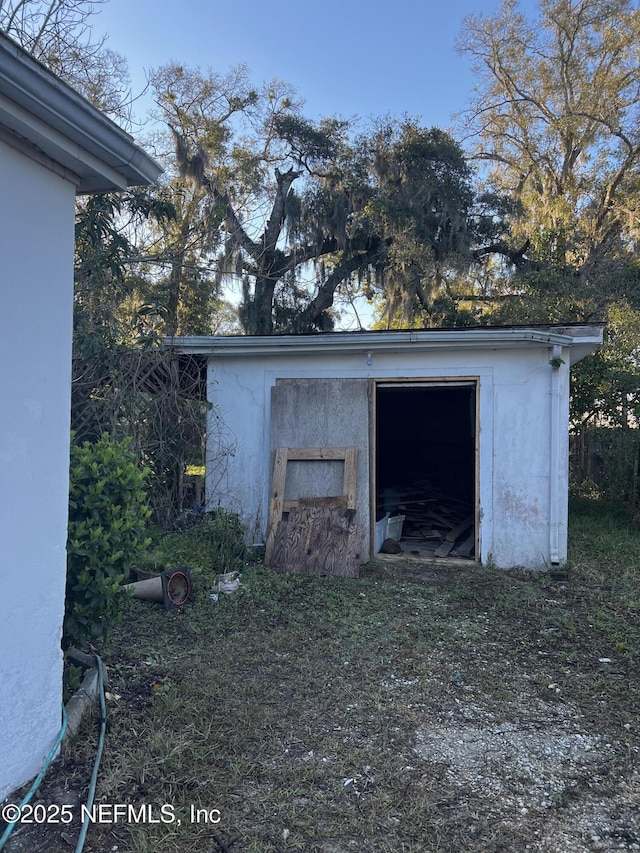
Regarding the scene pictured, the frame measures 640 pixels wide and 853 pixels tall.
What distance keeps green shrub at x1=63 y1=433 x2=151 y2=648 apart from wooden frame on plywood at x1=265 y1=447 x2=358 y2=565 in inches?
129

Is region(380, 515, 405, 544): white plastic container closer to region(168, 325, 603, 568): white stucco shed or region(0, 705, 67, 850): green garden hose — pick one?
region(168, 325, 603, 568): white stucco shed

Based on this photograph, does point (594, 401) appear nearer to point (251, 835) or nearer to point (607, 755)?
point (607, 755)

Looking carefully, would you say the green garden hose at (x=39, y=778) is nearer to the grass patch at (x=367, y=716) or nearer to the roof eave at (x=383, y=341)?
the grass patch at (x=367, y=716)

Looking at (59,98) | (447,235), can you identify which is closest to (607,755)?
(59,98)

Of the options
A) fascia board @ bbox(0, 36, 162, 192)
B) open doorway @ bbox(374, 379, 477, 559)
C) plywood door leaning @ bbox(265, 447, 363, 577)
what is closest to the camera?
fascia board @ bbox(0, 36, 162, 192)

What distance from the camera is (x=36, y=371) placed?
7.72 ft

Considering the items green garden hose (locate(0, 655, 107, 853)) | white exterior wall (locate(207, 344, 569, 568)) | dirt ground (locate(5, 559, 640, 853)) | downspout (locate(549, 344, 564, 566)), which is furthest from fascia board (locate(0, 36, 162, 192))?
downspout (locate(549, 344, 564, 566))

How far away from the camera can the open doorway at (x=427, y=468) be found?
26.0 ft

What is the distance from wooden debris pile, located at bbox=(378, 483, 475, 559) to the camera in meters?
7.31

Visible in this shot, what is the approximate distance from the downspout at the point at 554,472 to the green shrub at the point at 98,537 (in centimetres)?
463

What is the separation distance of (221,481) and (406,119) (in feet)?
45.6

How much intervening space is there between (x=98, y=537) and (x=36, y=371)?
1024mm

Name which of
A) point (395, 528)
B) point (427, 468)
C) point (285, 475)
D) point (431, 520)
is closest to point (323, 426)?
point (285, 475)

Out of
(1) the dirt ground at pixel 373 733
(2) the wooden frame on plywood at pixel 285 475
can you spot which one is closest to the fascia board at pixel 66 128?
(1) the dirt ground at pixel 373 733
